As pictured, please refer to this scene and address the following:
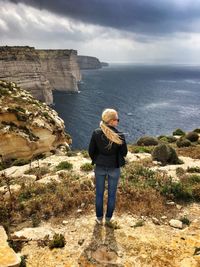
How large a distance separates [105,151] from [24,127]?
27038mm

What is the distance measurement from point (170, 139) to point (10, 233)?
35067 millimetres

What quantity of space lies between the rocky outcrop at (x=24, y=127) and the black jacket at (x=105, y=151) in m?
25.3

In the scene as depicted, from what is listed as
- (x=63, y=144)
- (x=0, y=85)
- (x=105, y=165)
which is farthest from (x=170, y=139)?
(x=105, y=165)

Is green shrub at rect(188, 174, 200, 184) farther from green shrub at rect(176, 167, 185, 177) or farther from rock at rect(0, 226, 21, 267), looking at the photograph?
rock at rect(0, 226, 21, 267)

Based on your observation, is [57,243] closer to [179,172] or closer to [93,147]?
[93,147]

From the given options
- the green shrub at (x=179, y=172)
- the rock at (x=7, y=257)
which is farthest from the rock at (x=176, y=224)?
the green shrub at (x=179, y=172)

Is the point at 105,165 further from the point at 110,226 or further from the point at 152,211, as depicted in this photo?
the point at 152,211

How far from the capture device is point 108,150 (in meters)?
8.62

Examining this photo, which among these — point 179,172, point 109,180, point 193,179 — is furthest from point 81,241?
point 179,172

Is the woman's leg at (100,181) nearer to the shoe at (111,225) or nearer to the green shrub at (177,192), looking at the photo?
the shoe at (111,225)

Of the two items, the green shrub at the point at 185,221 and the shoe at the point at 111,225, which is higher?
the shoe at the point at 111,225

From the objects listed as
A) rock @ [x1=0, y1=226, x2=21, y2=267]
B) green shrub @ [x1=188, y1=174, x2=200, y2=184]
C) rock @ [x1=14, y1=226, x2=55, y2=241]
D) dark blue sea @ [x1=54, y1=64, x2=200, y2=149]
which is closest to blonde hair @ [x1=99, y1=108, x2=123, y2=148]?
rock @ [x1=14, y1=226, x2=55, y2=241]

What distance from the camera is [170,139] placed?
42.1 meters

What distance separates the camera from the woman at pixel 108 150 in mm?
8406
